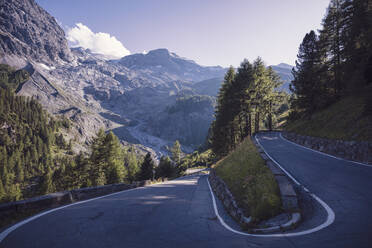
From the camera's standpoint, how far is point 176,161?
7244 centimetres

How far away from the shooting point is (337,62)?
85.2 feet

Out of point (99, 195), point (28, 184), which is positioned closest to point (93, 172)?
point (99, 195)

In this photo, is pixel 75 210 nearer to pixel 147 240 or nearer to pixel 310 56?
pixel 147 240

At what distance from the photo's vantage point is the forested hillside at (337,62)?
1978 cm

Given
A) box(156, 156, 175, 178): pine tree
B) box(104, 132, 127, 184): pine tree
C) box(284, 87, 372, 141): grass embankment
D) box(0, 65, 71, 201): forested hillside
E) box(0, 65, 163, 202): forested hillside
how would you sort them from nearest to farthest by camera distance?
box(284, 87, 372, 141): grass embankment → box(104, 132, 127, 184): pine tree → box(0, 65, 163, 202): forested hillside → box(156, 156, 175, 178): pine tree → box(0, 65, 71, 201): forested hillside

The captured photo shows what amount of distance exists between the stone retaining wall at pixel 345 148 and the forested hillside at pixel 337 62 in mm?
2297

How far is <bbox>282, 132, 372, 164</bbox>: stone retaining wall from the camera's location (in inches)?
448

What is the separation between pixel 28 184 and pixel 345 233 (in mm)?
135194

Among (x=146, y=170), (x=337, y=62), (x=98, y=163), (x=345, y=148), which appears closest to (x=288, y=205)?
(x=345, y=148)

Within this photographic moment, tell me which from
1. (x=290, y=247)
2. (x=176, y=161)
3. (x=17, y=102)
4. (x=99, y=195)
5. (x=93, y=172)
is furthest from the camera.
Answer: (x=17, y=102)

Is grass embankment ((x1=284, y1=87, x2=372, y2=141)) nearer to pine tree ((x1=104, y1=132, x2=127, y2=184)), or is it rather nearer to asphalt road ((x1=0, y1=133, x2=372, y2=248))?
asphalt road ((x1=0, y1=133, x2=372, y2=248))

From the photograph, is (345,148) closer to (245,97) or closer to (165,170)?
(245,97)

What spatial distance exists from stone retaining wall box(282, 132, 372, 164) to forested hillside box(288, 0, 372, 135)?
2297mm

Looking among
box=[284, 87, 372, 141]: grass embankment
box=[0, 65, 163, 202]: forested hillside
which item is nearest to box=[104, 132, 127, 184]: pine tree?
box=[0, 65, 163, 202]: forested hillside
